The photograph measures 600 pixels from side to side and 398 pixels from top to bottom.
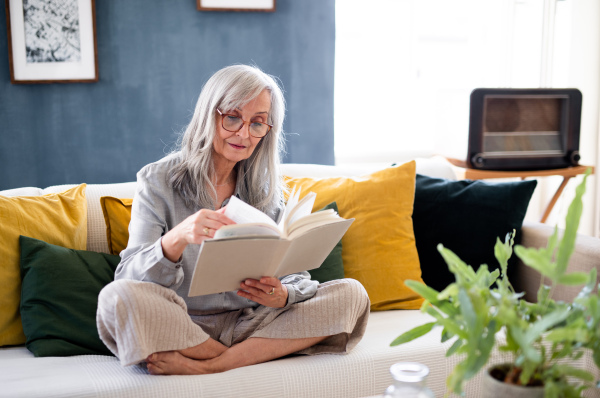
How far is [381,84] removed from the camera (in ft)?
11.8

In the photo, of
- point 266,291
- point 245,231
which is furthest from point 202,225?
point 266,291

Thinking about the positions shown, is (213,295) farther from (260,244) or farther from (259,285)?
(260,244)

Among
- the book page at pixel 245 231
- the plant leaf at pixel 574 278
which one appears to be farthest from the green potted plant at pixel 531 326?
the book page at pixel 245 231

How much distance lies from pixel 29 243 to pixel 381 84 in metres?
2.37

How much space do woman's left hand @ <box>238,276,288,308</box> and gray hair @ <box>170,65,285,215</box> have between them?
31 cm

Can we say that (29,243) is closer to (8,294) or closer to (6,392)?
(8,294)

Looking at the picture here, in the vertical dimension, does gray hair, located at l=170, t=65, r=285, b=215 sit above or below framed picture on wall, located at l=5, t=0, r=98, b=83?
below

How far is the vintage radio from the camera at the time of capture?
285cm

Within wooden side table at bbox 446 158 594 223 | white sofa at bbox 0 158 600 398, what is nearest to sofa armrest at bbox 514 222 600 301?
white sofa at bbox 0 158 600 398

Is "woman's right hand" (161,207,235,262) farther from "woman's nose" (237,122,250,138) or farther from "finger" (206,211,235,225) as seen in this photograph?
"woman's nose" (237,122,250,138)

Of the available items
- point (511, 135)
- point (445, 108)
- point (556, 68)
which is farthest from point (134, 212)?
point (556, 68)

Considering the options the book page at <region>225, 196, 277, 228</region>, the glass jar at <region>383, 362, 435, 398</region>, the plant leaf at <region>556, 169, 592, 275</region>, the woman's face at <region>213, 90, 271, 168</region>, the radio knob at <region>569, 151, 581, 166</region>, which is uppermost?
the woman's face at <region>213, 90, 271, 168</region>

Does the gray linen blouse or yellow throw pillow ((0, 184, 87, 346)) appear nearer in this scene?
the gray linen blouse

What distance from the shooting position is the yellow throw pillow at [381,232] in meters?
1.96
